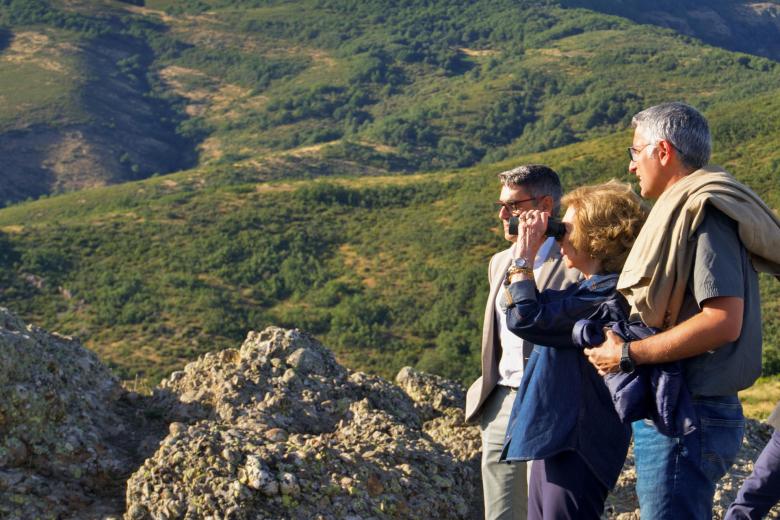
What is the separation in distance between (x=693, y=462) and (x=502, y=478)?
0.93m

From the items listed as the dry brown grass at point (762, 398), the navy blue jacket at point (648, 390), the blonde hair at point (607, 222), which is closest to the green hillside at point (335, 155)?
the dry brown grass at point (762, 398)

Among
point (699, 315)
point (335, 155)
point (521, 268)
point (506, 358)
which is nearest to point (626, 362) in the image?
point (699, 315)

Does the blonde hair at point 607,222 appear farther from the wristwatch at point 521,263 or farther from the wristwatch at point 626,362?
the wristwatch at point 626,362

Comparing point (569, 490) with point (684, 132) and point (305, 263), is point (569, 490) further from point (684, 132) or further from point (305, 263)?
point (305, 263)

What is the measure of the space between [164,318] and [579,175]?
60.7ft

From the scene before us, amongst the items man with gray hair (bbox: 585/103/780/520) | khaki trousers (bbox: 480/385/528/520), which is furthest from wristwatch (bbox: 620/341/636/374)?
khaki trousers (bbox: 480/385/528/520)

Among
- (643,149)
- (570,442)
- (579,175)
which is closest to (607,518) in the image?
(570,442)

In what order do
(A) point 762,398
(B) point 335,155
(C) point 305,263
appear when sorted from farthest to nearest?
(B) point 335,155 < (C) point 305,263 < (A) point 762,398

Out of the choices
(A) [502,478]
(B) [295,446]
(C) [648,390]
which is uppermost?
(C) [648,390]

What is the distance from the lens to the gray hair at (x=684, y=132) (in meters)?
2.96

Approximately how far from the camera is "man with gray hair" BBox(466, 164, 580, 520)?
141 inches

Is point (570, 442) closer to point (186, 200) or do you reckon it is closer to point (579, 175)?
point (579, 175)

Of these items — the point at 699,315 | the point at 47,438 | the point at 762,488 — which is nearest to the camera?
the point at 699,315

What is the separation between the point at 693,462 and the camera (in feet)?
9.19
